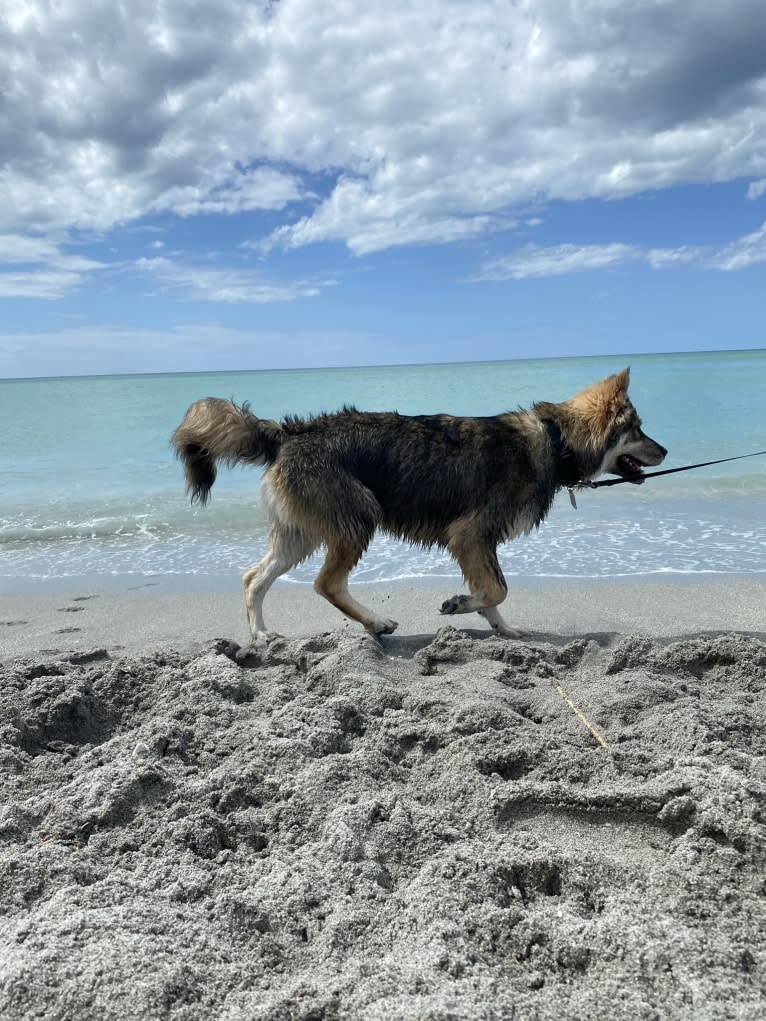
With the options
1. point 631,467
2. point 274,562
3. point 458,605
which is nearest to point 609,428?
point 631,467

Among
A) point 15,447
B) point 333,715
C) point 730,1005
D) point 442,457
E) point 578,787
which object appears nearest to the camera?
point 730,1005

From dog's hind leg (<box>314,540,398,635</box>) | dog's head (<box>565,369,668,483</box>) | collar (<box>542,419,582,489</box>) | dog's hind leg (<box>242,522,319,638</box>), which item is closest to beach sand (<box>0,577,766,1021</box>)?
dog's hind leg (<box>314,540,398,635</box>)

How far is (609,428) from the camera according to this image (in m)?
5.69

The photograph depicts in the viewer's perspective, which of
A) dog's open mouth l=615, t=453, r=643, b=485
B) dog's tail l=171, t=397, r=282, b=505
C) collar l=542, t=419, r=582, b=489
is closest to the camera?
dog's tail l=171, t=397, r=282, b=505

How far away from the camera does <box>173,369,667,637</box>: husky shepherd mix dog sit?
203 inches

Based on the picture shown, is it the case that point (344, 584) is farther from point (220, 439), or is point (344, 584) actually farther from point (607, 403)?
point (607, 403)

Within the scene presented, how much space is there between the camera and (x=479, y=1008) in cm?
176

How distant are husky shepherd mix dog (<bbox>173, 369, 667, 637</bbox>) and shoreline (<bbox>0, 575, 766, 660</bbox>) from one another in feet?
1.45

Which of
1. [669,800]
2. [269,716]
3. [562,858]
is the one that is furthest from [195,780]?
[669,800]

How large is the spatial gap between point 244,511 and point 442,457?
17.8 feet

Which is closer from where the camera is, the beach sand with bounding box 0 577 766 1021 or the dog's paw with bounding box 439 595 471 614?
the beach sand with bounding box 0 577 766 1021

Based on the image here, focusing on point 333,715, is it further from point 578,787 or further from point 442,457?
point 442,457

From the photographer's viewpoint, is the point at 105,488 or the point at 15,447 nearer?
the point at 105,488

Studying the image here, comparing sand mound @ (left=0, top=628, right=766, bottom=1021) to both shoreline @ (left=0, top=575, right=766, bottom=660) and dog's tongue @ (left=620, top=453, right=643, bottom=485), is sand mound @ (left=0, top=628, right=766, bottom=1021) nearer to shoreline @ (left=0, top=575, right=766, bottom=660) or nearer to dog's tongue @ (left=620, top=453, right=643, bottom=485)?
shoreline @ (left=0, top=575, right=766, bottom=660)
